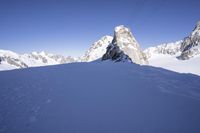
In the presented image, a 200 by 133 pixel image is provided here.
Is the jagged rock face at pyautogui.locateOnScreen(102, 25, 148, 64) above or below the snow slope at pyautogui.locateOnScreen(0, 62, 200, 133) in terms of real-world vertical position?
above

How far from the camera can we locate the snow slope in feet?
Result: 21.8

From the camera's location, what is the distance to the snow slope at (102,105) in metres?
6.66

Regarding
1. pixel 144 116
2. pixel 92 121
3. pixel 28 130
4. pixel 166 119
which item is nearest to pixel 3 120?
pixel 28 130

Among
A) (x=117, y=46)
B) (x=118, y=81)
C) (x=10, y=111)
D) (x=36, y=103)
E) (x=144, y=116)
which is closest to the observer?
(x=144, y=116)

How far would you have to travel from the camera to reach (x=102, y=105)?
27.0ft

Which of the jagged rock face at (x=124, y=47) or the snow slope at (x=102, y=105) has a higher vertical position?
the jagged rock face at (x=124, y=47)

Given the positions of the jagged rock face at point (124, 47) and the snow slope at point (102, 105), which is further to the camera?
the jagged rock face at point (124, 47)

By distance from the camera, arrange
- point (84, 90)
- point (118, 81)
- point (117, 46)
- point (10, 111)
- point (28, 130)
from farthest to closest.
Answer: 1. point (117, 46)
2. point (118, 81)
3. point (84, 90)
4. point (10, 111)
5. point (28, 130)

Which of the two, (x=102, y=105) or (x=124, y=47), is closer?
(x=102, y=105)

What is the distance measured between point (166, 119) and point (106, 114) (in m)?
1.94

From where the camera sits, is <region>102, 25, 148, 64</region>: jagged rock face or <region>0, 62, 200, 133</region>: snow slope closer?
<region>0, 62, 200, 133</region>: snow slope

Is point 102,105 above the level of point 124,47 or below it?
below

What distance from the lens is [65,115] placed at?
7.52 m

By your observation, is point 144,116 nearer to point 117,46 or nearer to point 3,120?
point 3,120
